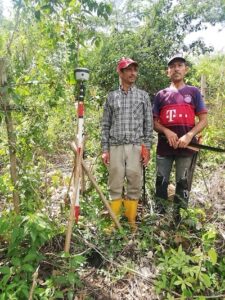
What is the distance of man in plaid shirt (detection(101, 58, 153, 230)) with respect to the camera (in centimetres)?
377

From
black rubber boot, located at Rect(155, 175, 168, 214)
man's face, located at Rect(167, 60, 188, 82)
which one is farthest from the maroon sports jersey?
black rubber boot, located at Rect(155, 175, 168, 214)

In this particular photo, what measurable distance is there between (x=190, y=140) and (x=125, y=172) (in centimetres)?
77

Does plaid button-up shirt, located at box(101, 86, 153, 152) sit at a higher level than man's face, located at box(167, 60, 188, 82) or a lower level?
lower

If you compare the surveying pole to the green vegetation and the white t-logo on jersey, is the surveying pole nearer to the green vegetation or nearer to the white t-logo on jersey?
the green vegetation

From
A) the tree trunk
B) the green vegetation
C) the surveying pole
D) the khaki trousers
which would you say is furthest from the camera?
the khaki trousers

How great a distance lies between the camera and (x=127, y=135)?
376 centimetres

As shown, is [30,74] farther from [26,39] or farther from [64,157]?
[64,157]

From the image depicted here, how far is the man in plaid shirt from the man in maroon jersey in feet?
0.54

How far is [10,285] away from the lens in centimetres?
261

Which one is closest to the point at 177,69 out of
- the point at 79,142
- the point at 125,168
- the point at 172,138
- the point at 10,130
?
the point at 172,138

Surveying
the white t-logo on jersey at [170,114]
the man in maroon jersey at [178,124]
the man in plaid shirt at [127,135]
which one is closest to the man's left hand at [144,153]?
the man in plaid shirt at [127,135]

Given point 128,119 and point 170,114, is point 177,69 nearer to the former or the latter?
point 170,114

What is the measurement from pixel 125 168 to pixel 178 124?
736 mm

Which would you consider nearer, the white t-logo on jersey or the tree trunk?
the tree trunk
